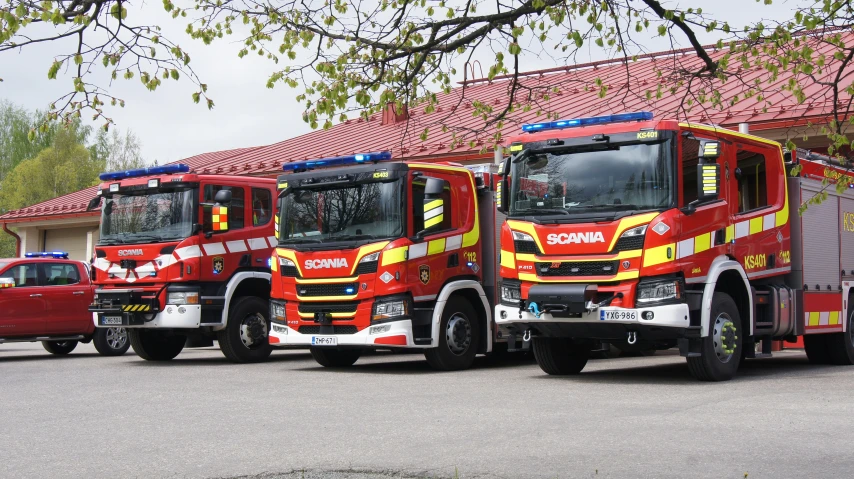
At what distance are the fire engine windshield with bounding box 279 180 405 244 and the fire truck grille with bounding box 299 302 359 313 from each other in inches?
33.8

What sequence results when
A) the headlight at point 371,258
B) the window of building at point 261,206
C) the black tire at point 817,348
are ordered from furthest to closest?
the window of building at point 261,206
the black tire at point 817,348
the headlight at point 371,258

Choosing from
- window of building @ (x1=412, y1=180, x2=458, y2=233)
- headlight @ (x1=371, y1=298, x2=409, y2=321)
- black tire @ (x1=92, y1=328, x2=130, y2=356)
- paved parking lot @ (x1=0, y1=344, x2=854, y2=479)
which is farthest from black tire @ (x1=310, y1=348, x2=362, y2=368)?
black tire @ (x1=92, y1=328, x2=130, y2=356)

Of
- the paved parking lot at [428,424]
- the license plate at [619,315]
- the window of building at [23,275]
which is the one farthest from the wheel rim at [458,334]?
the window of building at [23,275]

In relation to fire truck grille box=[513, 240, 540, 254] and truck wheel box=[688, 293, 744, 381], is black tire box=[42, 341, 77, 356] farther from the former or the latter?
truck wheel box=[688, 293, 744, 381]

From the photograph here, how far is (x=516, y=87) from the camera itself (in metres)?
11.4

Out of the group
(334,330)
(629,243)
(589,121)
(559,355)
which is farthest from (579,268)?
(334,330)

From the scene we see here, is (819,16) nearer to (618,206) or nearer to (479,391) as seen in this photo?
(618,206)

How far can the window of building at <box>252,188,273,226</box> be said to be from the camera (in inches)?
652

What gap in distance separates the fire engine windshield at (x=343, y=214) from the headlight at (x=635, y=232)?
11.2ft

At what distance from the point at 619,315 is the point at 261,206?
712 cm

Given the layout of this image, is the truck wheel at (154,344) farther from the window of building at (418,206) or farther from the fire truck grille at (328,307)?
the window of building at (418,206)

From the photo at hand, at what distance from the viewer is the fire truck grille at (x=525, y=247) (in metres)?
12.2

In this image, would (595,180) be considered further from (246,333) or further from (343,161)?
(246,333)

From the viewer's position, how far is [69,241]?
33.6 meters
